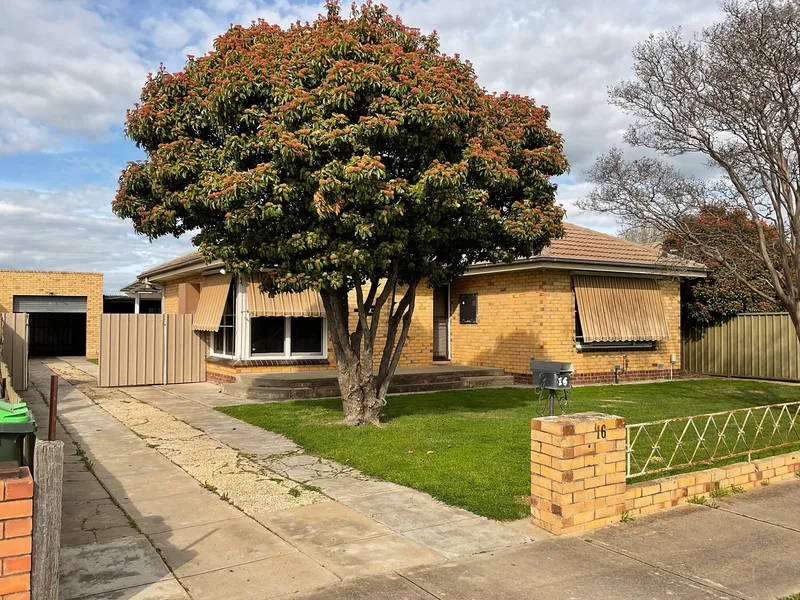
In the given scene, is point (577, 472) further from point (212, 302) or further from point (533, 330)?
point (212, 302)

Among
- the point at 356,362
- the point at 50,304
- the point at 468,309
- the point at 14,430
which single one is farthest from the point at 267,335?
the point at 50,304

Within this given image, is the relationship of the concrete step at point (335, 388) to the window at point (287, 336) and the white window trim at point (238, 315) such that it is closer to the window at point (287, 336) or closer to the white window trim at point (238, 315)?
the white window trim at point (238, 315)

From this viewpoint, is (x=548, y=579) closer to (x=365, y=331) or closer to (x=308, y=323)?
(x=365, y=331)

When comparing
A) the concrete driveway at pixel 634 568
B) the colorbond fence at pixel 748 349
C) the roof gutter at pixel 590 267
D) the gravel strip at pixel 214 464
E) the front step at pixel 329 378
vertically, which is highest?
the roof gutter at pixel 590 267

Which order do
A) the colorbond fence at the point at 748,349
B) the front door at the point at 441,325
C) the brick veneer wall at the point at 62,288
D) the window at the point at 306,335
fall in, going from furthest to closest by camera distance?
1. the brick veneer wall at the point at 62,288
2. the front door at the point at 441,325
3. the colorbond fence at the point at 748,349
4. the window at the point at 306,335

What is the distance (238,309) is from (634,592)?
A: 12526 millimetres

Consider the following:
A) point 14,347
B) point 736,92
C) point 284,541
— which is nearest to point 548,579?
point 284,541

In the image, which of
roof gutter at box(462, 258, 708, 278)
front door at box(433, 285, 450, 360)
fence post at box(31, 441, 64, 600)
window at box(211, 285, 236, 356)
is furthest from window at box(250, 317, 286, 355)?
fence post at box(31, 441, 64, 600)

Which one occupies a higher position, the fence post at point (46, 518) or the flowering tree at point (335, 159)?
the flowering tree at point (335, 159)

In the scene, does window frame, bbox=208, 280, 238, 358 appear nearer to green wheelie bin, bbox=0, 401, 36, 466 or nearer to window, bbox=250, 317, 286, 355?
window, bbox=250, 317, 286, 355

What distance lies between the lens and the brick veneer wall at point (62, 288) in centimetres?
2822

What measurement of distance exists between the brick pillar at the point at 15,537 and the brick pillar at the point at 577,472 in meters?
3.81

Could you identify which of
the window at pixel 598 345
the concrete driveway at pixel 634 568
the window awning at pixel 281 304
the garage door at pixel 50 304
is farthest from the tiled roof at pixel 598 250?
the garage door at pixel 50 304

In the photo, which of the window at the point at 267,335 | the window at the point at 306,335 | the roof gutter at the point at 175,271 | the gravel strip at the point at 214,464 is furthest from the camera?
the roof gutter at the point at 175,271
